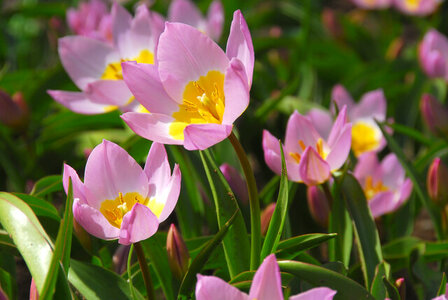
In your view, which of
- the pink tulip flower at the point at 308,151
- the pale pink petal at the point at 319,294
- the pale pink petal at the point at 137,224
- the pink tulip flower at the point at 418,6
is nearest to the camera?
the pale pink petal at the point at 319,294

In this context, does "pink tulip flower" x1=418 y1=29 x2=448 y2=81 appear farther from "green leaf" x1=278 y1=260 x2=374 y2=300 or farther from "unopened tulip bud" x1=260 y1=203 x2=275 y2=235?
"green leaf" x1=278 y1=260 x2=374 y2=300

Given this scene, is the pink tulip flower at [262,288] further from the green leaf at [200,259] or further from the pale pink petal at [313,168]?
the pale pink petal at [313,168]

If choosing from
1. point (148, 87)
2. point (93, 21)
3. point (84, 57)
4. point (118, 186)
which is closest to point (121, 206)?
point (118, 186)

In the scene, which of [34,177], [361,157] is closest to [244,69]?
[361,157]

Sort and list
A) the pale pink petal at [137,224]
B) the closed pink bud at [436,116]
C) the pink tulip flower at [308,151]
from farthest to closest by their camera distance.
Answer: the closed pink bud at [436,116] → the pink tulip flower at [308,151] → the pale pink petal at [137,224]

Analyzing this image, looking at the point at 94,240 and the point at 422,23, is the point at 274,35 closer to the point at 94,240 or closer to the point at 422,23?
the point at 422,23

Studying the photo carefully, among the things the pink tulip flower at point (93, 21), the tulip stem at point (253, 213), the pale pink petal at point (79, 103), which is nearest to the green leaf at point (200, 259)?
the tulip stem at point (253, 213)

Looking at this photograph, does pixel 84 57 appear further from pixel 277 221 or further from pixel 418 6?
pixel 418 6
